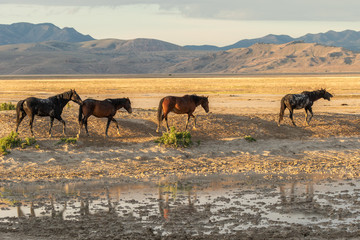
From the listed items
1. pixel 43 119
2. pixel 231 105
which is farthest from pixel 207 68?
pixel 43 119

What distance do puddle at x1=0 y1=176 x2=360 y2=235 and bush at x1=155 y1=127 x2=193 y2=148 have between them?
3.51 m

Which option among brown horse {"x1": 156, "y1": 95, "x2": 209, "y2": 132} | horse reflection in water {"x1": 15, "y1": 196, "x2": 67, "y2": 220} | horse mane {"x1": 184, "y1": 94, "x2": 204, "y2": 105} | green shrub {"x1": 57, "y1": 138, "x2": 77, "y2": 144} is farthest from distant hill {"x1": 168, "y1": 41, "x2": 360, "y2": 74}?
horse reflection in water {"x1": 15, "y1": 196, "x2": 67, "y2": 220}

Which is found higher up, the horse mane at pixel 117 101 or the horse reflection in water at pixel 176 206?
the horse mane at pixel 117 101

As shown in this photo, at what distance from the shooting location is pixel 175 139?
723 inches

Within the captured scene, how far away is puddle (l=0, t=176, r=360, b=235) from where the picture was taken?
35.5ft

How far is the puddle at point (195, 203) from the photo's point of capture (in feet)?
35.5

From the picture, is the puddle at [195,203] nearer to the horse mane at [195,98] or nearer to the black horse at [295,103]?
the horse mane at [195,98]

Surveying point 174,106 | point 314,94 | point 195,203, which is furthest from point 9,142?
point 314,94

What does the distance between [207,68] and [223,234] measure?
184796mm

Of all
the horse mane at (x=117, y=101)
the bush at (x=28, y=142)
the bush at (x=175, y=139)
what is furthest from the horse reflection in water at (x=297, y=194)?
the bush at (x=28, y=142)

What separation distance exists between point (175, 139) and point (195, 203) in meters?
6.08

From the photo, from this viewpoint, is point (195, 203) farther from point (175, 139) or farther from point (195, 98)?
point (195, 98)

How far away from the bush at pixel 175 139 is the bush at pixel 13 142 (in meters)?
4.24

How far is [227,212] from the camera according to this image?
11492 millimetres
